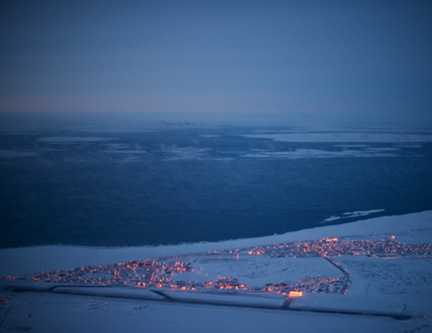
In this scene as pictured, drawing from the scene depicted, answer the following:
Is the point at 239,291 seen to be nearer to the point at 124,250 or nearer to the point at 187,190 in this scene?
the point at 124,250

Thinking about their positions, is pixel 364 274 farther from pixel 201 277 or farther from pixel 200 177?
pixel 200 177

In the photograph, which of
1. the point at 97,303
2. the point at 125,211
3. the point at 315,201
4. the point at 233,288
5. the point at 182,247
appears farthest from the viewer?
the point at 315,201

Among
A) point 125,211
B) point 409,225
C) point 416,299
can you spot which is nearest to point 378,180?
point 409,225

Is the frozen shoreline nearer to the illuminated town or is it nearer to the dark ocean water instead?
the illuminated town

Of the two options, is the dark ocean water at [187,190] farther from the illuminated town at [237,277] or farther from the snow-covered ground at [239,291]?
the illuminated town at [237,277]

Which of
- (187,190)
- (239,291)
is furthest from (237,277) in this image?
(187,190)

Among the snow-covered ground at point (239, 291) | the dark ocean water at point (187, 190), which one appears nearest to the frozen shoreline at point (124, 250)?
the snow-covered ground at point (239, 291)
